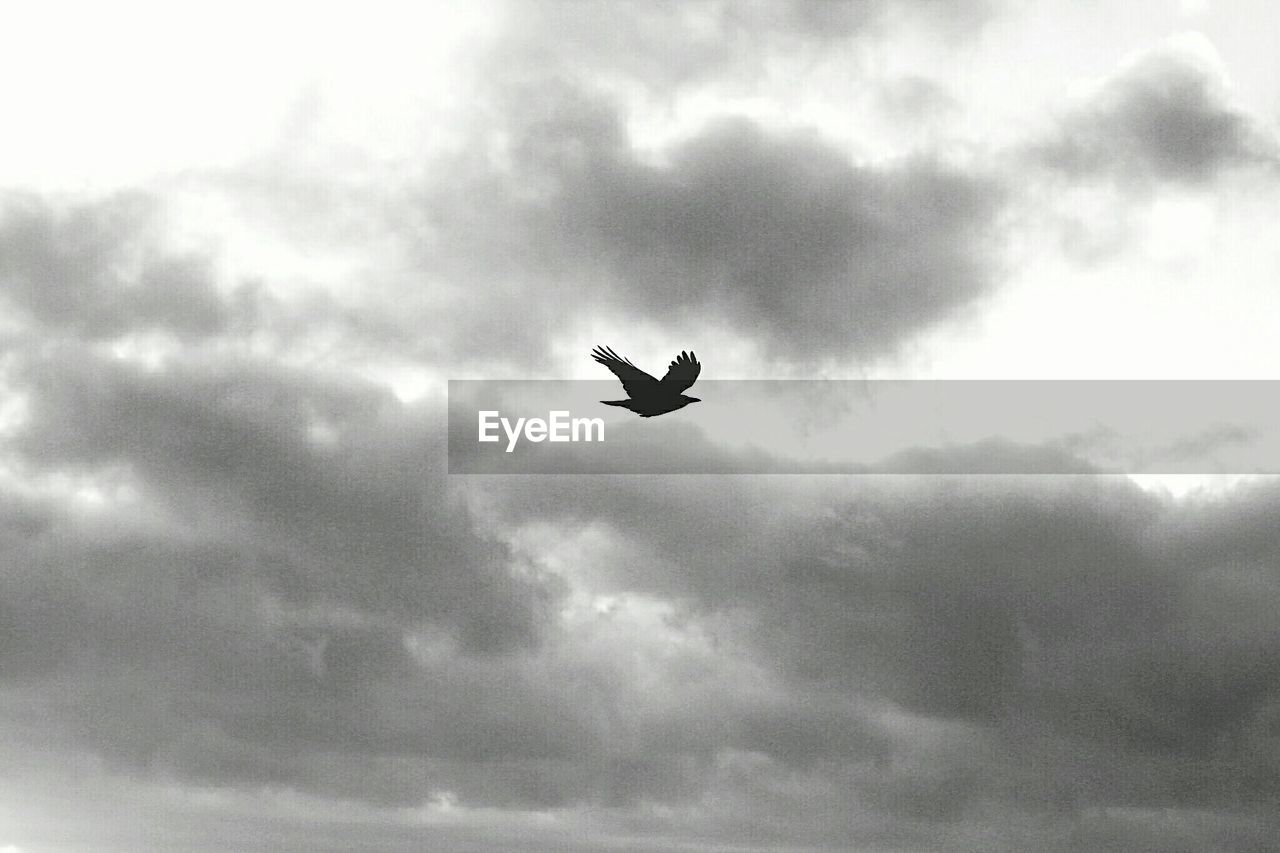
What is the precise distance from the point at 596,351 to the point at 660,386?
→ 25.7 ft

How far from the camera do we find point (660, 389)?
88.1 m

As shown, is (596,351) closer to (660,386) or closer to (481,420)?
(660,386)

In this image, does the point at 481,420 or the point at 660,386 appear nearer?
the point at 660,386

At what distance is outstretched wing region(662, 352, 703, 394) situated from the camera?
88.5 metres

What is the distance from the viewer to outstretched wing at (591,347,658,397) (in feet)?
274

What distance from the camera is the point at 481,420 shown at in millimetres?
108312

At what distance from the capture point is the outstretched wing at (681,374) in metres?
88.5

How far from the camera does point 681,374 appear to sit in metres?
89.6

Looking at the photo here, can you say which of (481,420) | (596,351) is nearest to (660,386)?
(596,351)

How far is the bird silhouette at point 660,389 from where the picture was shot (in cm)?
8694

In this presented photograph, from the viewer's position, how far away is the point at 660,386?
8819cm

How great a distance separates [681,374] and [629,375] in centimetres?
640

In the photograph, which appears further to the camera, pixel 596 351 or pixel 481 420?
pixel 481 420

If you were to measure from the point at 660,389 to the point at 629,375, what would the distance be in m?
4.11
